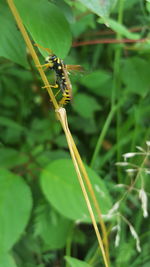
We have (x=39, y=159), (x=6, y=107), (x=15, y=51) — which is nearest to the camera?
(x=15, y=51)

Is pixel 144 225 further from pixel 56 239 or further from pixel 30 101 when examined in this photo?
pixel 30 101

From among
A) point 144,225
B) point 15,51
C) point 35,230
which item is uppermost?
point 15,51

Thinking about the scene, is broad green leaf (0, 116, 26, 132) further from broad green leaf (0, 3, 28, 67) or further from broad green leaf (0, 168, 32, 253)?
broad green leaf (0, 3, 28, 67)

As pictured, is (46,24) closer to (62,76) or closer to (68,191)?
(62,76)

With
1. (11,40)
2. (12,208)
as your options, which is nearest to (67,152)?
(12,208)

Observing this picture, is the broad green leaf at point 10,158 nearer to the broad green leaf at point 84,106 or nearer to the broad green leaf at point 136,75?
the broad green leaf at point 84,106

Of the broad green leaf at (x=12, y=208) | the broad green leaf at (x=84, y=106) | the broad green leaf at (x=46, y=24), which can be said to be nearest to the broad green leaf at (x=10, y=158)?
the broad green leaf at (x=12, y=208)

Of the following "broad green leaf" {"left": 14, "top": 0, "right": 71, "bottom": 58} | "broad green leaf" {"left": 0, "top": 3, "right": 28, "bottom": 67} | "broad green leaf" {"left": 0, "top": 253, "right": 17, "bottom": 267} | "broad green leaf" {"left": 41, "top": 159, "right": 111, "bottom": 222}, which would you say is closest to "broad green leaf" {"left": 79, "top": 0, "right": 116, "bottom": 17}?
"broad green leaf" {"left": 14, "top": 0, "right": 71, "bottom": 58}

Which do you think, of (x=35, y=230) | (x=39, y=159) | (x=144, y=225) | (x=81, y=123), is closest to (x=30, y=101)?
(x=81, y=123)
